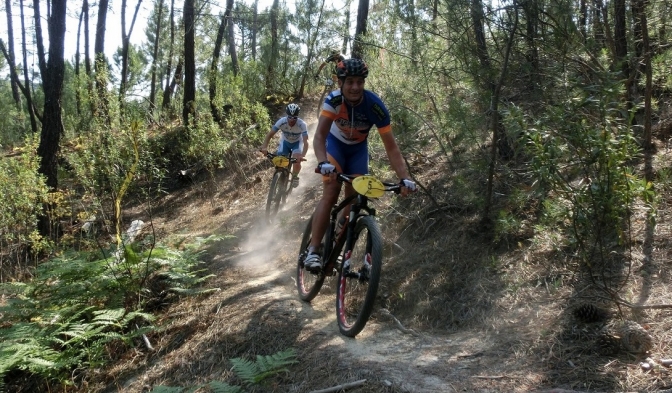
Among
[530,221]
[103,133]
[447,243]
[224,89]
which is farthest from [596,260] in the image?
[224,89]

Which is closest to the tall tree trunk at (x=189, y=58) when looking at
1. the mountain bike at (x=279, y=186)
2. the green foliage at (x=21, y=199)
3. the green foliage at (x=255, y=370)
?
the green foliage at (x=21, y=199)

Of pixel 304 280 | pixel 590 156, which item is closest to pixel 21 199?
pixel 304 280

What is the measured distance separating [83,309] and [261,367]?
2.82 m

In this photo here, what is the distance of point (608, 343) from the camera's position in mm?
3277

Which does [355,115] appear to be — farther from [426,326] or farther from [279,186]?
[279,186]

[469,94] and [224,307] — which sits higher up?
[469,94]

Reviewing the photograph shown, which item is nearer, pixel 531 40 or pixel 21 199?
pixel 531 40

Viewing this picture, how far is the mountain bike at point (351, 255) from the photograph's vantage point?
4.02 meters

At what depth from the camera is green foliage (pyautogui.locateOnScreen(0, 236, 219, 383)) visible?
4.93 m

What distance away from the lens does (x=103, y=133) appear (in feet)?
22.2

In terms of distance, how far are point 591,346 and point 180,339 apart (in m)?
3.77

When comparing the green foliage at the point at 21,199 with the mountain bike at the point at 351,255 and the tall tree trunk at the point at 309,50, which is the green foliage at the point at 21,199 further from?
the tall tree trunk at the point at 309,50

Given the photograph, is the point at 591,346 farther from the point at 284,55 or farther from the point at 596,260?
the point at 284,55

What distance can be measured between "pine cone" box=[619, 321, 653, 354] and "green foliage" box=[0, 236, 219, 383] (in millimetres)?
4084
